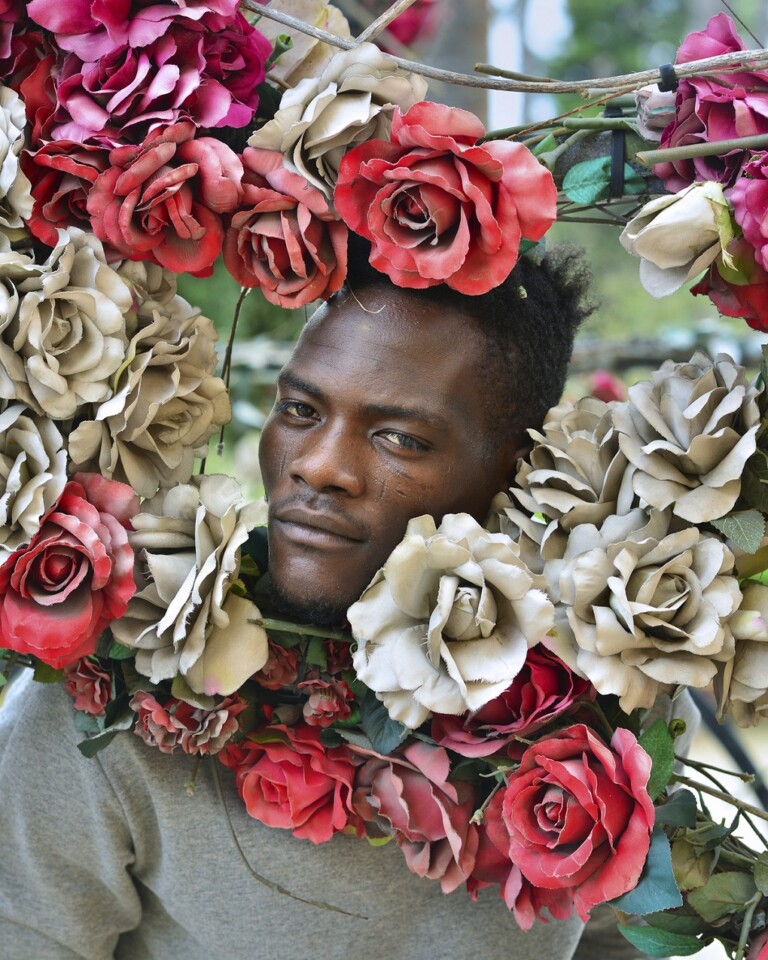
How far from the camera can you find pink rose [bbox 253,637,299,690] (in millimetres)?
1106

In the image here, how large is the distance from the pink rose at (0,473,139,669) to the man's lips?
0.16 m

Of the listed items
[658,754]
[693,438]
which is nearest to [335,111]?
[693,438]

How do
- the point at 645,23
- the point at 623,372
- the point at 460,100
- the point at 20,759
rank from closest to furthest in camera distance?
the point at 20,759
the point at 460,100
the point at 623,372
the point at 645,23

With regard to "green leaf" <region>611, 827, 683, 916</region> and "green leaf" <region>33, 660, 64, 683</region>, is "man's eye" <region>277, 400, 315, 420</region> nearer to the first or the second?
"green leaf" <region>33, 660, 64, 683</region>

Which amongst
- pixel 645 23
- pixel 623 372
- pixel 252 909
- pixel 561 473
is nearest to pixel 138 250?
pixel 561 473

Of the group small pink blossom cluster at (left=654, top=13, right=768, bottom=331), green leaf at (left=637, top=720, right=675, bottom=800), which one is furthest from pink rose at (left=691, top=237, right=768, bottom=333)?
green leaf at (left=637, top=720, right=675, bottom=800)

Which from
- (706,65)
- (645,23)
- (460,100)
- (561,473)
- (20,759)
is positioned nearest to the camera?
Answer: (706,65)

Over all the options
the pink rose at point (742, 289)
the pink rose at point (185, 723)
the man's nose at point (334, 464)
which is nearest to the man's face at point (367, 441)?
the man's nose at point (334, 464)

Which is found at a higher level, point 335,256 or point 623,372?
point 335,256

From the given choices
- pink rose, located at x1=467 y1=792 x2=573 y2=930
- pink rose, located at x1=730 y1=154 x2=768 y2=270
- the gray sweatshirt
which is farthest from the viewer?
the gray sweatshirt

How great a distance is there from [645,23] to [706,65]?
12054mm

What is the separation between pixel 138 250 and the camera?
1016 millimetres

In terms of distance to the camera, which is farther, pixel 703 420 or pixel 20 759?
pixel 20 759

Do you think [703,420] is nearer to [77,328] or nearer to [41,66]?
[77,328]
